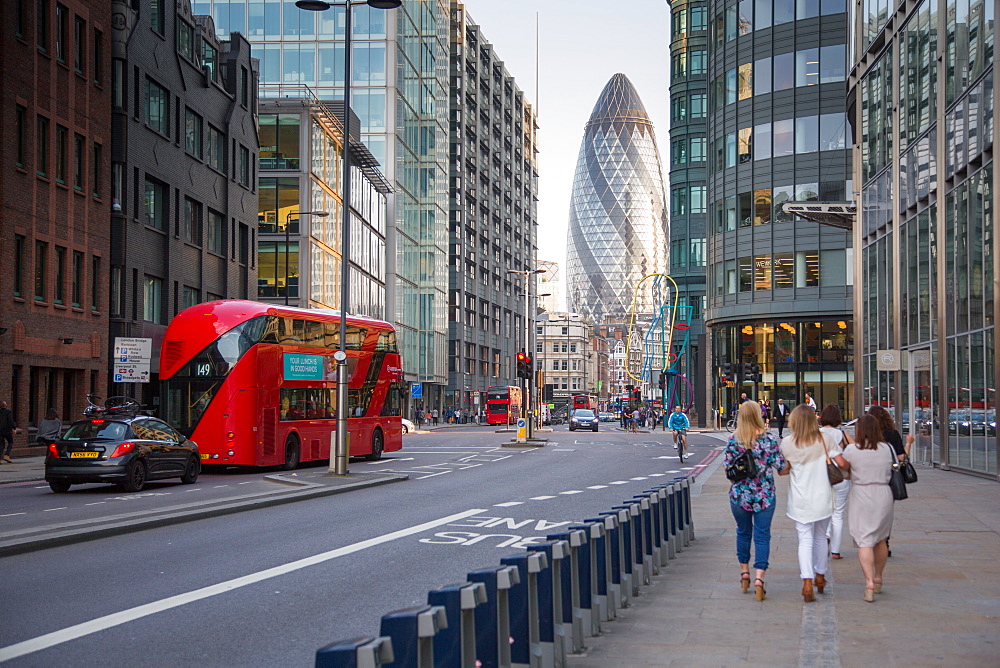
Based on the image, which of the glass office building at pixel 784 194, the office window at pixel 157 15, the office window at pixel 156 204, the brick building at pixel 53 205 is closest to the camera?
the brick building at pixel 53 205

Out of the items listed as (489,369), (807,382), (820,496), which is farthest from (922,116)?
(489,369)

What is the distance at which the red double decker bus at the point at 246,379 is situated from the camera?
1128 inches

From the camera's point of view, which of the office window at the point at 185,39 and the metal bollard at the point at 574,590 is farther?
the office window at the point at 185,39

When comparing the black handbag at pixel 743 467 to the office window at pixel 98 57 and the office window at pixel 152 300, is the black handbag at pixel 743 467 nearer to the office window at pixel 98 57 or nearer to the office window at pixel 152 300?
the office window at pixel 98 57

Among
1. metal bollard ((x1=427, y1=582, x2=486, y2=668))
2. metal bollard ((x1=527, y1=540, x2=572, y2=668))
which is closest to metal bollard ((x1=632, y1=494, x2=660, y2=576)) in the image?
metal bollard ((x1=527, y1=540, x2=572, y2=668))

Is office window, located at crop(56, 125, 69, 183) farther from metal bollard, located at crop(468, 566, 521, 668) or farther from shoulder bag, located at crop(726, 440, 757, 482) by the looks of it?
metal bollard, located at crop(468, 566, 521, 668)

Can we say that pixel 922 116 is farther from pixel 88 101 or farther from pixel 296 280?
pixel 296 280

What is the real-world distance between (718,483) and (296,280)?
139 feet

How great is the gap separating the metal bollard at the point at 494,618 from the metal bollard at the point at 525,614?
256 millimetres

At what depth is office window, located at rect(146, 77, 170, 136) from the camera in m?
44.6

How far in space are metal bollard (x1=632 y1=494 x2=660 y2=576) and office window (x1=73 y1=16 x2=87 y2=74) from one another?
1267 inches

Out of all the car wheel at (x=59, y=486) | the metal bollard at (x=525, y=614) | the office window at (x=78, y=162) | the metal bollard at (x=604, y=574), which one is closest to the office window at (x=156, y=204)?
the office window at (x=78, y=162)

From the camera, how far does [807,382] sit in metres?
68.8

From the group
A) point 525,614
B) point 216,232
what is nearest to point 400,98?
point 216,232
